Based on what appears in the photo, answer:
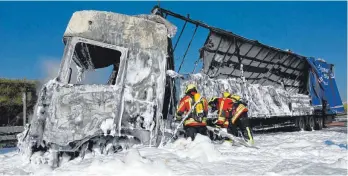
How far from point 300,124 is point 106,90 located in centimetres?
950

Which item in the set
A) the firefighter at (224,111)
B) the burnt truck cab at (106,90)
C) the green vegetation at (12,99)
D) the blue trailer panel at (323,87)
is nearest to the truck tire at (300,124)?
the blue trailer panel at (323,87)

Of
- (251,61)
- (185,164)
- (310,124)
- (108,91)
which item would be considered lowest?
(185,164)

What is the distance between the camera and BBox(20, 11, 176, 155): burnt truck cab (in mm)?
3832

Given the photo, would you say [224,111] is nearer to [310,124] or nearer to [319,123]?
[310,124]

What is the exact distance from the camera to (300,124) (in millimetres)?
11641

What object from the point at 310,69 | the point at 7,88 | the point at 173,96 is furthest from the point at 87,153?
the point at 310,69

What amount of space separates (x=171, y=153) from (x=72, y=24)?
2304 millimetres

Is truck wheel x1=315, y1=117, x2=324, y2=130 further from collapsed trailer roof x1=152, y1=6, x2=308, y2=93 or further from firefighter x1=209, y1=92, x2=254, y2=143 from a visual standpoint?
firefighter x1=209, y1=92, x2=254, y2=143

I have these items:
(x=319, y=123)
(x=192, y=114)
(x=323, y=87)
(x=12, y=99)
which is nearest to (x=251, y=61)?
(x=323, y=87)

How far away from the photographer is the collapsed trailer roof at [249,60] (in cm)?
873

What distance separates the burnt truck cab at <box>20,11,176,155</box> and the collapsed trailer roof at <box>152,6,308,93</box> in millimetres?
2133

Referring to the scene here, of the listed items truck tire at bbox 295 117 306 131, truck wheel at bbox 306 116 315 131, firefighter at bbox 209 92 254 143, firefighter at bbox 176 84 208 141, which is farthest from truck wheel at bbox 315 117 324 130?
firefighter at bbox 176 84 208 141

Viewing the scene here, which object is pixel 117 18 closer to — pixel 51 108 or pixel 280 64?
pixel 51 108

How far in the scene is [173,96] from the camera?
19.5 feet
